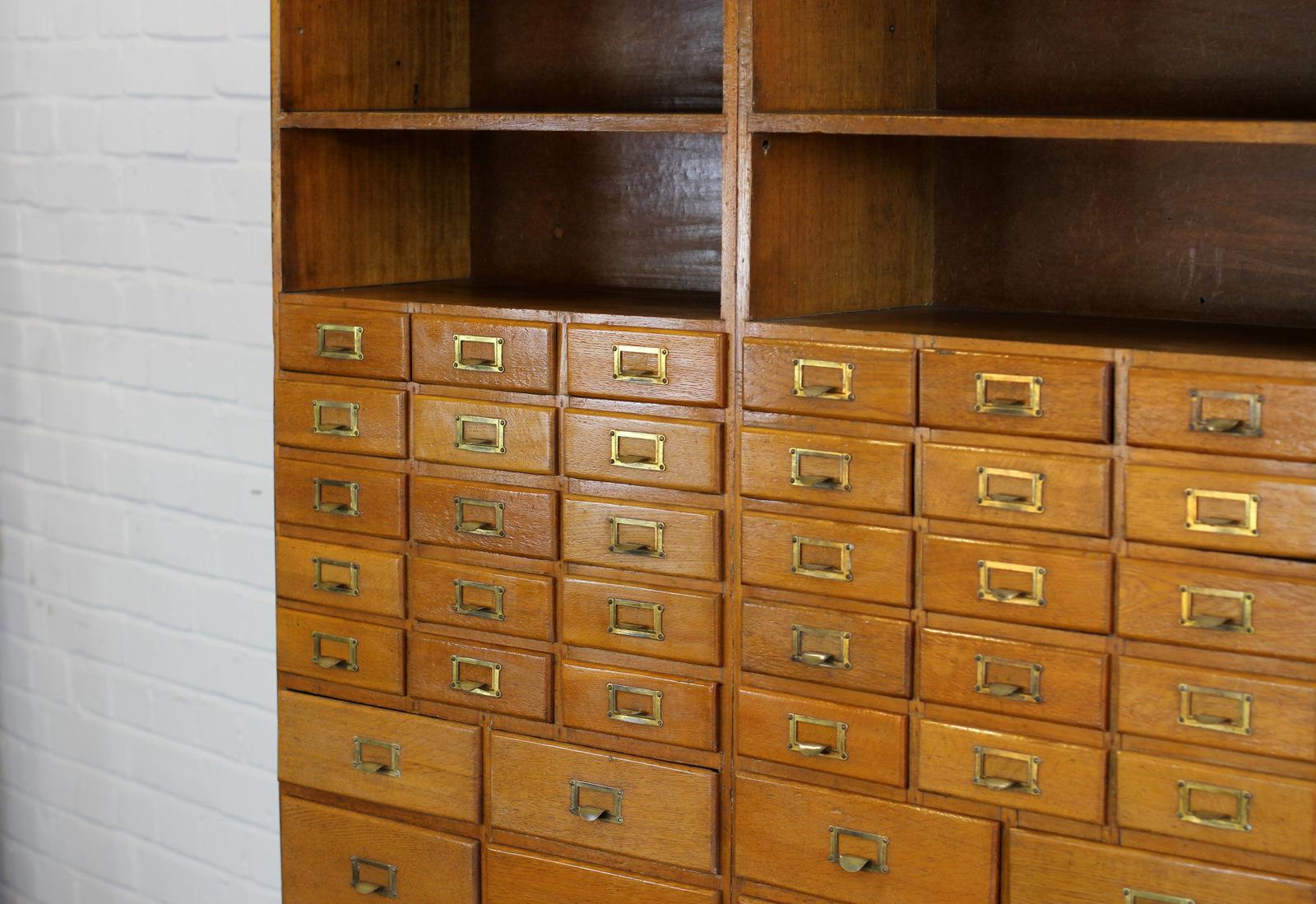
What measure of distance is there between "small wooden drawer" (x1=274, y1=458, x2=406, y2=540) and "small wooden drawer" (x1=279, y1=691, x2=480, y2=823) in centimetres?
30

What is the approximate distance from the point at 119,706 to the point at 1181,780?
6.76ft

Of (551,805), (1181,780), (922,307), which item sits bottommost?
(551,805)

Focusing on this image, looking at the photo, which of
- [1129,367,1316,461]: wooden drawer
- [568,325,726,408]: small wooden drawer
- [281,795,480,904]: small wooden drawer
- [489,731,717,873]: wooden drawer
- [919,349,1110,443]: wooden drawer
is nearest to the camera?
[1129,367,1316,461]: wooden drawer

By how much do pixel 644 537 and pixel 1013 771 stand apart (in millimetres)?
621

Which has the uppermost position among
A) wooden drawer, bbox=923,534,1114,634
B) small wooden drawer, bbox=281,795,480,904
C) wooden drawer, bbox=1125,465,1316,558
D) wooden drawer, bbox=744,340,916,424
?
wooden drawer, bbox=744,340,916,424

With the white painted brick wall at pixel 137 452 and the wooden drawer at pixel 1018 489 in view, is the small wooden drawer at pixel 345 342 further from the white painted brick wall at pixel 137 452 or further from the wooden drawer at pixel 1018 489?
the wooden drawer at pixel 1018 489

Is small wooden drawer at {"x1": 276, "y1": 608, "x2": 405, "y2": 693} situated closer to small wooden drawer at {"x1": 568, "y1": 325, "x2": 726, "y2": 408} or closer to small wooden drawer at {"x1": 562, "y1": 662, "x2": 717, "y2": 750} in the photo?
small wooden drawer at {"x1": 562, "y1": 662, "x2": 717, "y2": 750}

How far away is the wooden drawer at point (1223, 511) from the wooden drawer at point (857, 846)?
476mm

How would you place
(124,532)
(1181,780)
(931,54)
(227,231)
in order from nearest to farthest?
(1181,780), (931,54), (227,231), (124,532)

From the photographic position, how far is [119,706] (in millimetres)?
3414

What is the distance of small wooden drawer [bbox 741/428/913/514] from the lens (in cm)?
237

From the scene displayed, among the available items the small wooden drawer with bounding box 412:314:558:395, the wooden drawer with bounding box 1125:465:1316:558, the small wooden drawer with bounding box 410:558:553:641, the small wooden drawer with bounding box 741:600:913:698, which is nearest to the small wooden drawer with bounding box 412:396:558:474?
the small wooden drawer with bounding box 412:314:558:395

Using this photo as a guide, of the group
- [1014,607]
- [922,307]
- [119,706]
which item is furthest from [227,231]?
[1014,607]

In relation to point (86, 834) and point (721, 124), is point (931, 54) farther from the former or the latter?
point (86, 834)
